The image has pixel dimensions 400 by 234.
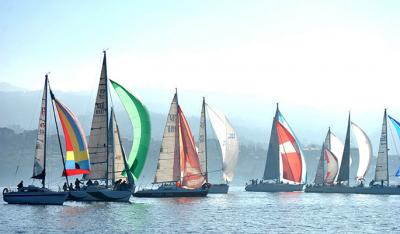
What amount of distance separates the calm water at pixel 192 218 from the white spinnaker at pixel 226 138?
21.7m

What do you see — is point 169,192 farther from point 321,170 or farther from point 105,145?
point 321,170

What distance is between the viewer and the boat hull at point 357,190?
10109 cm

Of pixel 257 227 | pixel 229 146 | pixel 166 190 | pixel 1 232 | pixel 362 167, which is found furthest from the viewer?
pixel 362 167

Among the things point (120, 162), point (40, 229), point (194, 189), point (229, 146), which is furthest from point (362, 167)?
point (40, 229)

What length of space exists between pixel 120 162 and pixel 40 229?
24341mm

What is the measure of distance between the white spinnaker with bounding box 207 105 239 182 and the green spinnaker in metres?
23.2

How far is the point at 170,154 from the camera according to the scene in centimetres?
7988

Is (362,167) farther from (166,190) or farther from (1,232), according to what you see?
(1,232)

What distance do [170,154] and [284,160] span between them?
118 ft

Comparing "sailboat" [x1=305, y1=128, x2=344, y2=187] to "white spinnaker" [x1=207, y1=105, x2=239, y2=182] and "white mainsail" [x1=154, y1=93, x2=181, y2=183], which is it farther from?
"white mainsail" [x1=154, y1=93, x2=181, y2=183]

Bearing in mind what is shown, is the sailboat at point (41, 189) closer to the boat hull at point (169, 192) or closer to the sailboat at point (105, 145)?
the sailboat at point (105, 145)

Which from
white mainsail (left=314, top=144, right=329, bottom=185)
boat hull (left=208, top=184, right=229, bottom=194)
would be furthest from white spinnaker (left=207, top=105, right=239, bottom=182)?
white mainsail (left=314, top=144, right=329, bottom=185)

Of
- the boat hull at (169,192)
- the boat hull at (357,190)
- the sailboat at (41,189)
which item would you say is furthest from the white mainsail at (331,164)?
the sailboat at (41,189)

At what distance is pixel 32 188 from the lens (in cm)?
6500
